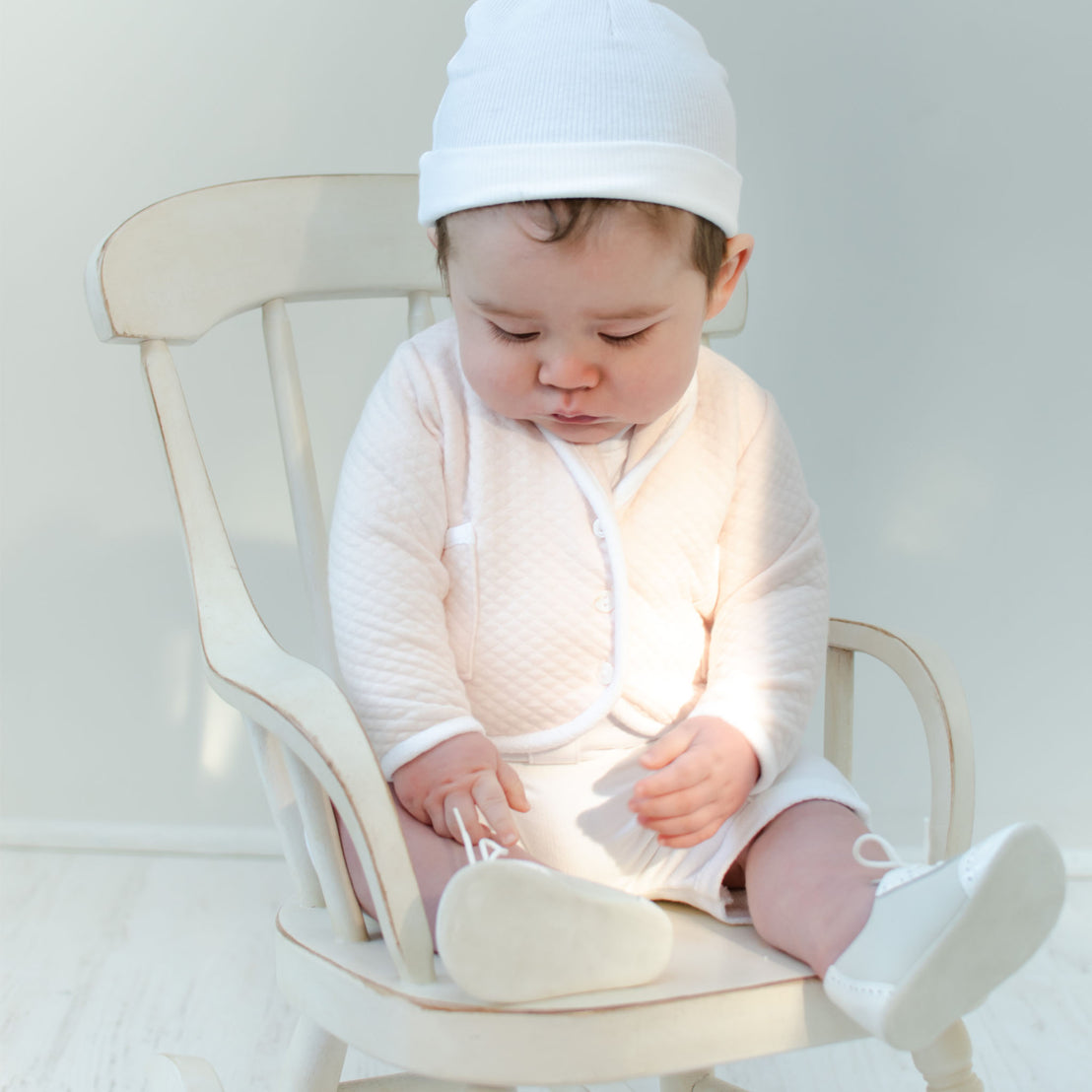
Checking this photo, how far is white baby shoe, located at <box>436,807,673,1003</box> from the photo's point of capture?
0.59 meters

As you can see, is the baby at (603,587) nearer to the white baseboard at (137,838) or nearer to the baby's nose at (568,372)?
the baby's nose at (568,372)

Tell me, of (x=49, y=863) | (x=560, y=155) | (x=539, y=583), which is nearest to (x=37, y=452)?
(x=49, y=863)

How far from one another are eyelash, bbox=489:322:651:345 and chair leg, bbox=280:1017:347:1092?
1.44ft

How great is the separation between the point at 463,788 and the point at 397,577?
15 centimetres

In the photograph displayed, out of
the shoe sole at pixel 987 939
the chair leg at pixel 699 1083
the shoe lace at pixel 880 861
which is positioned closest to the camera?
the shoe sole at pixel 987 939

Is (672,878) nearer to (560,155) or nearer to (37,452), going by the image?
(560,155)

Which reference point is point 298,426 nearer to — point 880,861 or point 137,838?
point 880,861

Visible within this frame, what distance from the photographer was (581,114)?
0.76 m

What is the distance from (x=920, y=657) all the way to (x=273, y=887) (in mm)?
942

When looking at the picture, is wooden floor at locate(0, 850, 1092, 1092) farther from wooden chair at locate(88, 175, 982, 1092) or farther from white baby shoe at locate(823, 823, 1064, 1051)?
white baby shoe at locate(823, 823, 1064, 1051)

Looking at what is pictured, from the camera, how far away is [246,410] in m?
1.47

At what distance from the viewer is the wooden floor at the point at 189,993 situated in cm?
117

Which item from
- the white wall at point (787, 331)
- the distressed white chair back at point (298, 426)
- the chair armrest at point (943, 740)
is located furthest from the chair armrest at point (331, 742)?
the white wall at point (787, 331)

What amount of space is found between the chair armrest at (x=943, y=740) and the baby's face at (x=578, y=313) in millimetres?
236
